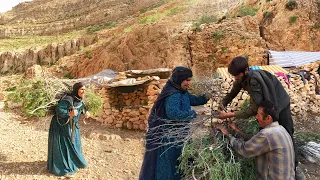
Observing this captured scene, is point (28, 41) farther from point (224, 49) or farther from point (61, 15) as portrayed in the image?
point (224, 49)

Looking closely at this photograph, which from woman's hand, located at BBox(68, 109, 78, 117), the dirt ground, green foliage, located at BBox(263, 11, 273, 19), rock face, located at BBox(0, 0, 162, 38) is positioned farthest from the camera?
rock face, located at BBox(0, 0, 162, 38)

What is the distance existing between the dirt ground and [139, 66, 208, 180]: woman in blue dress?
1972 mm

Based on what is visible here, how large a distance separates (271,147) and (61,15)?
40.4 m

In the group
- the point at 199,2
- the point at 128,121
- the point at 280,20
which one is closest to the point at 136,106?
the point at 128,121

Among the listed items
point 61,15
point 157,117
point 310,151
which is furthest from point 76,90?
point 61,15

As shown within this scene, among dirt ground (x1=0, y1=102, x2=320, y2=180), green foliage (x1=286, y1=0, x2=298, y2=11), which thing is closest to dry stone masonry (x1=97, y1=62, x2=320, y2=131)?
dirt ground (x1=0, y1=102, x2=320, y2=180)

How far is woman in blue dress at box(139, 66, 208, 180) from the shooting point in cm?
228

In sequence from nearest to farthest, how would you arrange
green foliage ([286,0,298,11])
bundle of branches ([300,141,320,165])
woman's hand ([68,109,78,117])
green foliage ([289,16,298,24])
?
1. bundle of branches ([300,141,320,165])
2. woman's hand ([68,109,78,117])
3. green foliage ([289,16,298,24])
4. green foliage ([286,0,298,11])

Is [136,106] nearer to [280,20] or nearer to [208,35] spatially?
[208,35]

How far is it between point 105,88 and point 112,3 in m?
29.9

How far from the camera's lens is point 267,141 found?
5.66ft

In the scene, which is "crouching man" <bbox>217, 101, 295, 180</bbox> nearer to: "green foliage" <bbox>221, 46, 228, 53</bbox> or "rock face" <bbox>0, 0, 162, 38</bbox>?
"green foliage" <bbox>221, 46, 228, 53</bbox>

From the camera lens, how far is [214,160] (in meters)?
1.97

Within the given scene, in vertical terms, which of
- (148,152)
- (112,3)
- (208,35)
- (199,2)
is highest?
(112,3)
